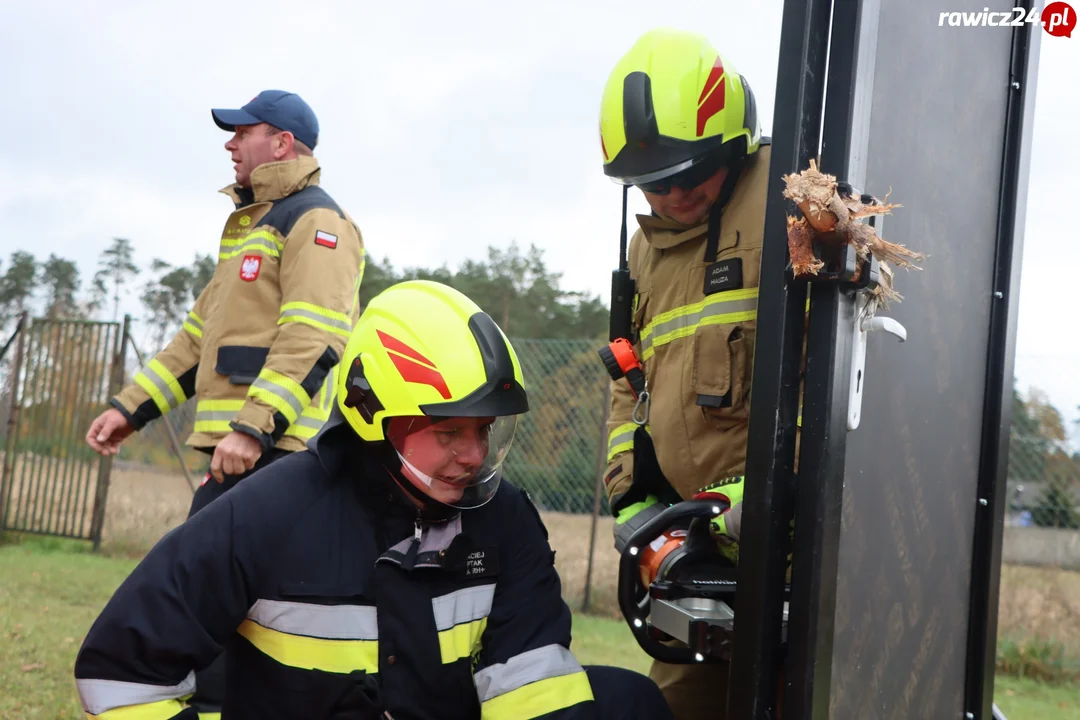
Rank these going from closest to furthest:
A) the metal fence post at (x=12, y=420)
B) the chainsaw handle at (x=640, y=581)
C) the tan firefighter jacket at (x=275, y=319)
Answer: the chainsaw handle at (x=640, y=581), the tan firefighter jacket at (x=275, y=319), the metal fence post at (x=12, y=420)

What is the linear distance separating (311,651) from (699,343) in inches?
45.1

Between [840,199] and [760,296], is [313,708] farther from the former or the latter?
[840,199]

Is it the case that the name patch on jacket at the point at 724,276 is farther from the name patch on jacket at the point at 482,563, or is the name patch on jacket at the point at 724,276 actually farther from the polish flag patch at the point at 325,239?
the polish flag patch at the point at 325,239

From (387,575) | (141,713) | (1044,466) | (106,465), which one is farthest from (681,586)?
(106,465)

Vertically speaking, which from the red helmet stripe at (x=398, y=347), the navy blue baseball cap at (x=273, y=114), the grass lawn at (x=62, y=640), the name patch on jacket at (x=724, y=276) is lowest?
the grass lawn at (x=62, y=640)

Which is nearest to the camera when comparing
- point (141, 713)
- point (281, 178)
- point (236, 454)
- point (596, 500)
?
point (141, 713)

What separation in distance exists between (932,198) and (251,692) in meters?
1.74

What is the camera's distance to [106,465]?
867 centimetres

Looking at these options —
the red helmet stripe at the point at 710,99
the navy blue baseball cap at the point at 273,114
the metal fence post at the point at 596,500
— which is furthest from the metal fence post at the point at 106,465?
the red helmet stripe at the point at 710,99

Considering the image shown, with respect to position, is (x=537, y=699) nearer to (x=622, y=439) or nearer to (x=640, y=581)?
(x=640, y=581)

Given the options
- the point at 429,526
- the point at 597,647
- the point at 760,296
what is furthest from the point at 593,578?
the point at 760,296

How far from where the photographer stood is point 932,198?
2.02 meters

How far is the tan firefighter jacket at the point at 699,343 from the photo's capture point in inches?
95.0

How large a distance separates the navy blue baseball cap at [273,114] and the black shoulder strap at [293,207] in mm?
277
